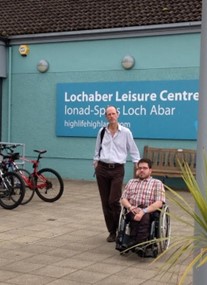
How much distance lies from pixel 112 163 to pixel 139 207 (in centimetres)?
96

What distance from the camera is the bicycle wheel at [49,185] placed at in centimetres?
1112

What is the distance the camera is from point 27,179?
36.1 feet

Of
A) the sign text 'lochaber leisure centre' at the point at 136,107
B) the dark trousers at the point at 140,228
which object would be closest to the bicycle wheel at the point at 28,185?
the sign text 'lochaber leisure centre' at the point at 136,107

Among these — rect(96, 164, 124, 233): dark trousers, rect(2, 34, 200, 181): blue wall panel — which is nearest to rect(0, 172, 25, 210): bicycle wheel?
rect(96, 164, 124, 233): dark trousers

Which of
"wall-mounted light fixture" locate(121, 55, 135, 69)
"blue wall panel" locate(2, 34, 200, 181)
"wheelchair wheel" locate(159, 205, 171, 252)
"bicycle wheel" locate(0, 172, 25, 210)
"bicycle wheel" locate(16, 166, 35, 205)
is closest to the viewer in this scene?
"wheelchair wheel" locate(159, 205, 171, 252)

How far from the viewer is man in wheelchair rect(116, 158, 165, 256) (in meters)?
6.58

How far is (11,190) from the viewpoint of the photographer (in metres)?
10.2

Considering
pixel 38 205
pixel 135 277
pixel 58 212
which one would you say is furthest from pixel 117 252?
pixel 38 205

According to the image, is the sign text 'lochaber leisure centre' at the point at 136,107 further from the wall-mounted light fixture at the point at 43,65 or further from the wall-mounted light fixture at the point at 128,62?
the wall-mounted light fixture at the point at 43,65

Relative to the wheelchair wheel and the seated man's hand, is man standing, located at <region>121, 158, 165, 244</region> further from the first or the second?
the wheelchair wheel

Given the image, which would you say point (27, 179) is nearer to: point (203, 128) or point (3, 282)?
point (3, 282)

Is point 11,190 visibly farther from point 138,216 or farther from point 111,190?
point 138,216

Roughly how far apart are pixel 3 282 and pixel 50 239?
2.12 metres

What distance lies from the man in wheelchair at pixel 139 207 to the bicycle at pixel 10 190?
3.64 metres
